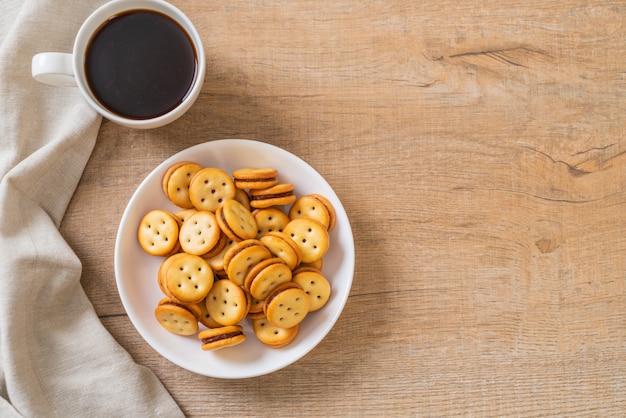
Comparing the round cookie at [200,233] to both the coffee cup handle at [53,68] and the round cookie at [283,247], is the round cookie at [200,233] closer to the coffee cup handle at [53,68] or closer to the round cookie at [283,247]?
the round cookie at [283,247]

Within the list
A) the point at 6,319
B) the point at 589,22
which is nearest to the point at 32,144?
the point at 6,319

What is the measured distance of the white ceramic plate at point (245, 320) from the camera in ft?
2.98

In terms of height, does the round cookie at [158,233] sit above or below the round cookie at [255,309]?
above

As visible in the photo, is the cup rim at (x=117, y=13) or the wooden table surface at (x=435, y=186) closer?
the cup rim at (x=117, y=13)

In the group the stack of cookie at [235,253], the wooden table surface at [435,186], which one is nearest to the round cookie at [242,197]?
the stack of cookie at [235,253]

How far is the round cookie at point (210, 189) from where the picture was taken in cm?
90

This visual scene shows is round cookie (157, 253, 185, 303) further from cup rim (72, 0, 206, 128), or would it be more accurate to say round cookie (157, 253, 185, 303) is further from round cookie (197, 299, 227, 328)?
cup rim (72, 0, 206, 128)

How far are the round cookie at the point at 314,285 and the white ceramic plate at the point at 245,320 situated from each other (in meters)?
0.02

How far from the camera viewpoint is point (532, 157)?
3.42 feet

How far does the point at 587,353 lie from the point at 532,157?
32 centimetres

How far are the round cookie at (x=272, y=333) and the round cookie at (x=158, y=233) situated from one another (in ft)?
0.54

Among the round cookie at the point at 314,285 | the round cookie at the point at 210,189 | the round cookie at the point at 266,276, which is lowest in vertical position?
the round cookie at the point at 314,285

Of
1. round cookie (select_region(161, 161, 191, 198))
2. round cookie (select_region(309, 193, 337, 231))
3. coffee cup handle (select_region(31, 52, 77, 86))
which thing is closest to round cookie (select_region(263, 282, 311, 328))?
round cookie (select_region(309, 193, 337, 231))

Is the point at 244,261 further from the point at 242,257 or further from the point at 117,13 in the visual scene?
the point at 117,13
